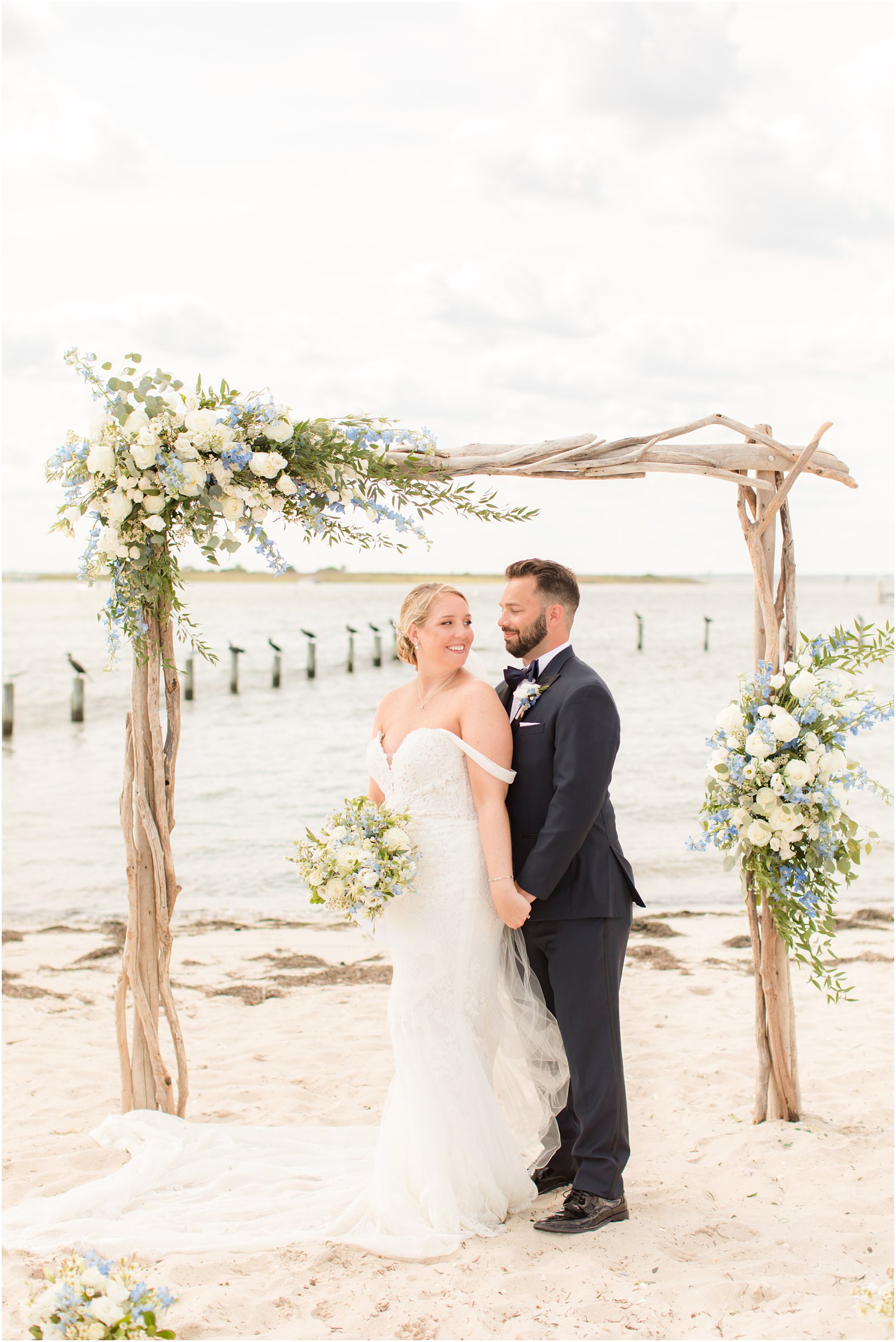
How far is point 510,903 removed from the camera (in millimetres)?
3730

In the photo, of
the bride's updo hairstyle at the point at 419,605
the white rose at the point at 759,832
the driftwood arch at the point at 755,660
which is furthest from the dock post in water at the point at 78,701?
the white rose at the point at 759,832

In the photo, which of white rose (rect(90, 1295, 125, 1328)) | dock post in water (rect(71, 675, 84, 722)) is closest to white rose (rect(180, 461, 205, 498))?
white rose (rect(90, 1295, 125, 1328))

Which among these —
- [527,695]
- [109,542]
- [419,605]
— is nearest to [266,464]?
[109,542]

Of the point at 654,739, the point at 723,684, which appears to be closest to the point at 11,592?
the point at 723,684

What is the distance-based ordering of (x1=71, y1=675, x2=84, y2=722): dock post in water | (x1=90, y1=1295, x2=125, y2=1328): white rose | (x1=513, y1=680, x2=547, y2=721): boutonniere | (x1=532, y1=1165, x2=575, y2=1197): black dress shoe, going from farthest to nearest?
(x1=71, y1=675, x2=84, y2=722): dock post in water < (x1=532, y1=1165, x2=575, y2=1197): black dress shoe < (x1=513, y1=680, x2=547, y2=721): boutonniere < (x1=90, y1=1295, x2=125, y2=1328): white rose

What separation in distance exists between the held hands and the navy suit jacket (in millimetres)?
45

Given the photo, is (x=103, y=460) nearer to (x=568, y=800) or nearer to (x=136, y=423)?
(x=136, y=423)

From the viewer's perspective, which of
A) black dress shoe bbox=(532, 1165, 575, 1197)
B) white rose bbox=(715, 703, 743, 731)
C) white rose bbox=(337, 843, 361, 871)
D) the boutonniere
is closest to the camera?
white rose bbox=(337, 843, 361, 871)

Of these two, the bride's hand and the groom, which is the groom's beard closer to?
the groom

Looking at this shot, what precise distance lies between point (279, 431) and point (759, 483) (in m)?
2.11

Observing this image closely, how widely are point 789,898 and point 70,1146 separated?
3.28 m

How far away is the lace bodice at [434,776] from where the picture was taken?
12.5 ft

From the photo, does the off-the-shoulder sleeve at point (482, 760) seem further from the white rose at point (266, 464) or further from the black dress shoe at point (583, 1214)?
the black dress shoe at point (583, 1214)

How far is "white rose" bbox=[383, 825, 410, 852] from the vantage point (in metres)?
3.68
